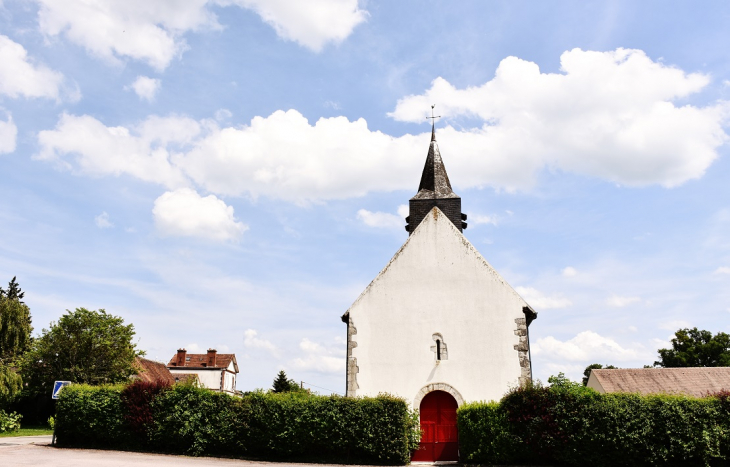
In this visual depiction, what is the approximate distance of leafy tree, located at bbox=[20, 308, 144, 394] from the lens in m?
32.4

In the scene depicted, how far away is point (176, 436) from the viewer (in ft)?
54.7

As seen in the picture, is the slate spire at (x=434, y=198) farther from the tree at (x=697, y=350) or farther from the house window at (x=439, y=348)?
the tree at (x=697, y=350)

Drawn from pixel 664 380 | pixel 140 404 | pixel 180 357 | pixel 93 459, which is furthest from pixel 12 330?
pixel 664 380

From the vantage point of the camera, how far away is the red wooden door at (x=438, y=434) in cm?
1672

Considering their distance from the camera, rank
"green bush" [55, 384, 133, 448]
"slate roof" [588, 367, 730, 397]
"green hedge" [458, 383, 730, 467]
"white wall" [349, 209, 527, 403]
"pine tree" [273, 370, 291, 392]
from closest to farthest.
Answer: "green hedge" [458, 383, 730, 467] < "white wall" [349, 209, 527, 403] < "green bush" [55, 384, 133, 448] < "slate roof" [588, 367, 730, 397] < "pine tree" [273, 370, 291, 392]

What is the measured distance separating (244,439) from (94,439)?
5505 mm

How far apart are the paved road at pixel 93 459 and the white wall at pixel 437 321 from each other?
13.7ft

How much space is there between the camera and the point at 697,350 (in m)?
51.0

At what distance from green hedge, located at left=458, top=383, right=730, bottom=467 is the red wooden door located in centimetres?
134

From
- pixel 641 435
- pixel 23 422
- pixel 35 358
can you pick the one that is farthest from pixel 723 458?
pixel 23 422

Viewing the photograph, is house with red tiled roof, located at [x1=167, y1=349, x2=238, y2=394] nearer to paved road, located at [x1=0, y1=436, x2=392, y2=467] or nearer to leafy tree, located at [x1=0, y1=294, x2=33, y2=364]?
leafy tree, located at [x1=0, y1=294, x2=33, y2=364]

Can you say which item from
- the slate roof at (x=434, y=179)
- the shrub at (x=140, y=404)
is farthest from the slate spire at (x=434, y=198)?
the shrub at (x=140, y=404)

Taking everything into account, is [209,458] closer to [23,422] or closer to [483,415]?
[483,415]

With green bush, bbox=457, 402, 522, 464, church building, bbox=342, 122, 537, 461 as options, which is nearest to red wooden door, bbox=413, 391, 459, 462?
church building, bbox=342, 122, 537, 461
